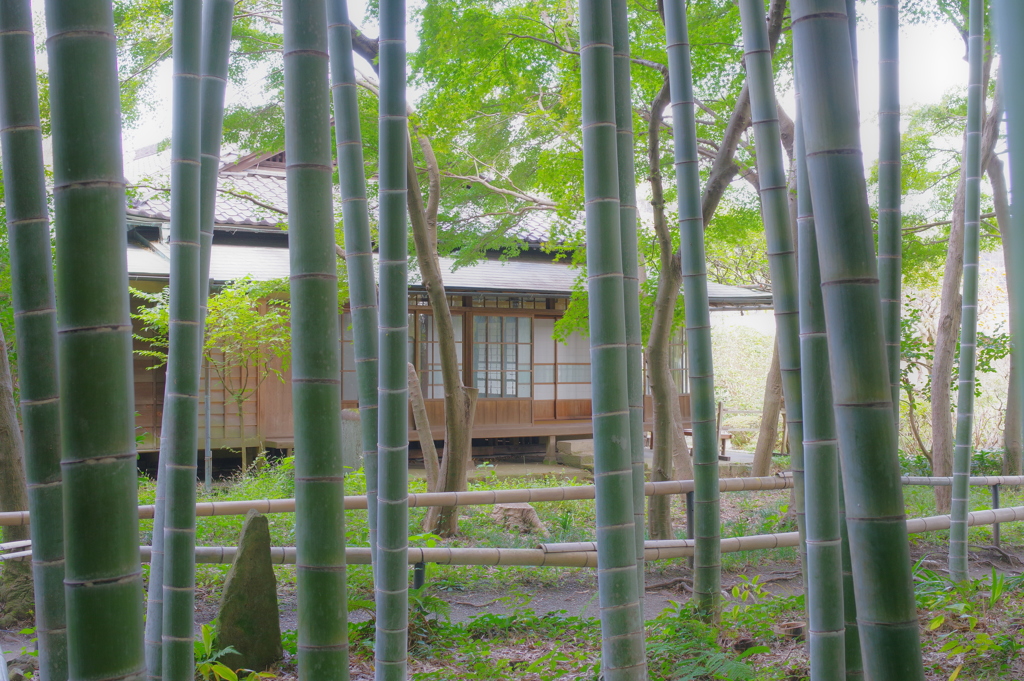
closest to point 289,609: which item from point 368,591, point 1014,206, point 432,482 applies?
point 368,591

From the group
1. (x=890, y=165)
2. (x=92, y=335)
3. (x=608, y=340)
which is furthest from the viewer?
(x=890, y=165)

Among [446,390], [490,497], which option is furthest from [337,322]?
[446,390]

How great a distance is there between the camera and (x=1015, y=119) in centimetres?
51

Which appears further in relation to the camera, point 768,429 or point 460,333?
point 460,333

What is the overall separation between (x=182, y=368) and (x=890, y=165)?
1.91m

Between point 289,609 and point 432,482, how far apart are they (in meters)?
2.25

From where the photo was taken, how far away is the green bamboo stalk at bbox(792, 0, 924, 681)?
3.66 ft

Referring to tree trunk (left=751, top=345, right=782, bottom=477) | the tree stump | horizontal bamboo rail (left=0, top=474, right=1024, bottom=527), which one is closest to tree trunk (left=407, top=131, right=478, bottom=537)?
the tree stump

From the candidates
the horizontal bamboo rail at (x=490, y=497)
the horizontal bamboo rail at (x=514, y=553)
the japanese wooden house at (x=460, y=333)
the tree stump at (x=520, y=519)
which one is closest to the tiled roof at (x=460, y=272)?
the japanese wooden house at (x=460, y=333)

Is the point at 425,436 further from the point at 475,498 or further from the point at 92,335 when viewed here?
the point at 92,335

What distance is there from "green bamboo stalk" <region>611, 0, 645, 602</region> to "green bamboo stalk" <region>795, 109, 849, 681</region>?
519 mm

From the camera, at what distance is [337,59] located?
2180mm

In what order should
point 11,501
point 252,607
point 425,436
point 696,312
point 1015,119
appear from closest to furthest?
point 1015,119 → point 696,312 → point 252,607 → point 11,501 → point 425,436

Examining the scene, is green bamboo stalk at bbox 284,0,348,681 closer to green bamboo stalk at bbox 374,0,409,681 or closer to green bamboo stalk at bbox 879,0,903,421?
green bamboo stalk at bbox 374,0,409,681
